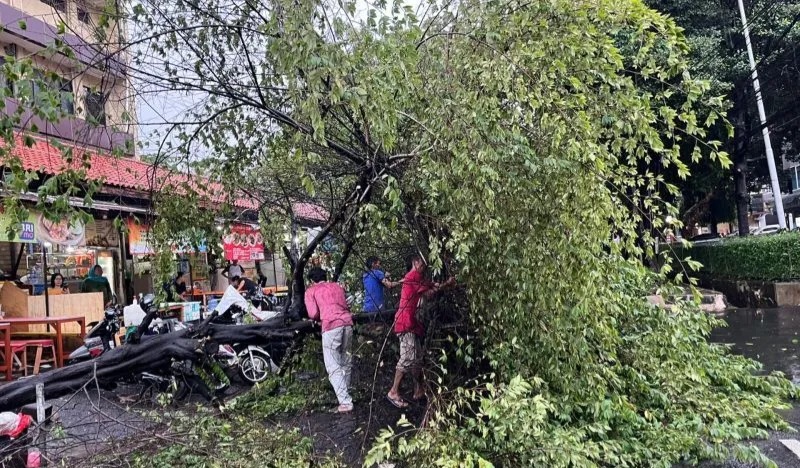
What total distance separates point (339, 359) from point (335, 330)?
12.8 inches

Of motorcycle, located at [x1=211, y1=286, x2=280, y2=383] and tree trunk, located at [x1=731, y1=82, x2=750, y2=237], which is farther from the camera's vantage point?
tree trunk, located at [x1=731, y1=82, x2=750, y2=237]

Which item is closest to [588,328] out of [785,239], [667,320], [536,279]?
[536,279]

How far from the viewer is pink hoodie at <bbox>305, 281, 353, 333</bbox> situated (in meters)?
5.75

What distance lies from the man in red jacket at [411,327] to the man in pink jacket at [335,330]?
82 cm

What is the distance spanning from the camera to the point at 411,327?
4980 mm

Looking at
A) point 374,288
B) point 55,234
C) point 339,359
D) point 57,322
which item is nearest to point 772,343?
point 374,288

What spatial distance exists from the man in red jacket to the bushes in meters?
9.39

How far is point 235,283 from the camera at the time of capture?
30.4ft

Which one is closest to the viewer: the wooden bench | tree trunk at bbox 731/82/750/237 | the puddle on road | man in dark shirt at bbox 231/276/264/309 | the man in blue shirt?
the man in blue shirt

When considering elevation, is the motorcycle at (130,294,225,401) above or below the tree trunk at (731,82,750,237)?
below

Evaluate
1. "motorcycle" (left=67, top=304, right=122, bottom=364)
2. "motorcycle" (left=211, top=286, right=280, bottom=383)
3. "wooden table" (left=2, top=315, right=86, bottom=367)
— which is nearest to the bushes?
"motorcycle" (left=211, top=286, right=280, bottom=383)

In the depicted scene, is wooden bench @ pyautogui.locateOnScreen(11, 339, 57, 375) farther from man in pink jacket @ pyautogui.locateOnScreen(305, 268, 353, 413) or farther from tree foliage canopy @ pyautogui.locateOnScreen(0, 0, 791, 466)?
tree foliage canopy @ pyautogui.locateOnScreen(0, 0, 791, 466)

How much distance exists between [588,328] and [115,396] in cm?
629

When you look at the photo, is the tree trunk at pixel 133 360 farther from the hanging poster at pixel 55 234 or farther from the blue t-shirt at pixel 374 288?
the hanging poster at pixel 55 234
